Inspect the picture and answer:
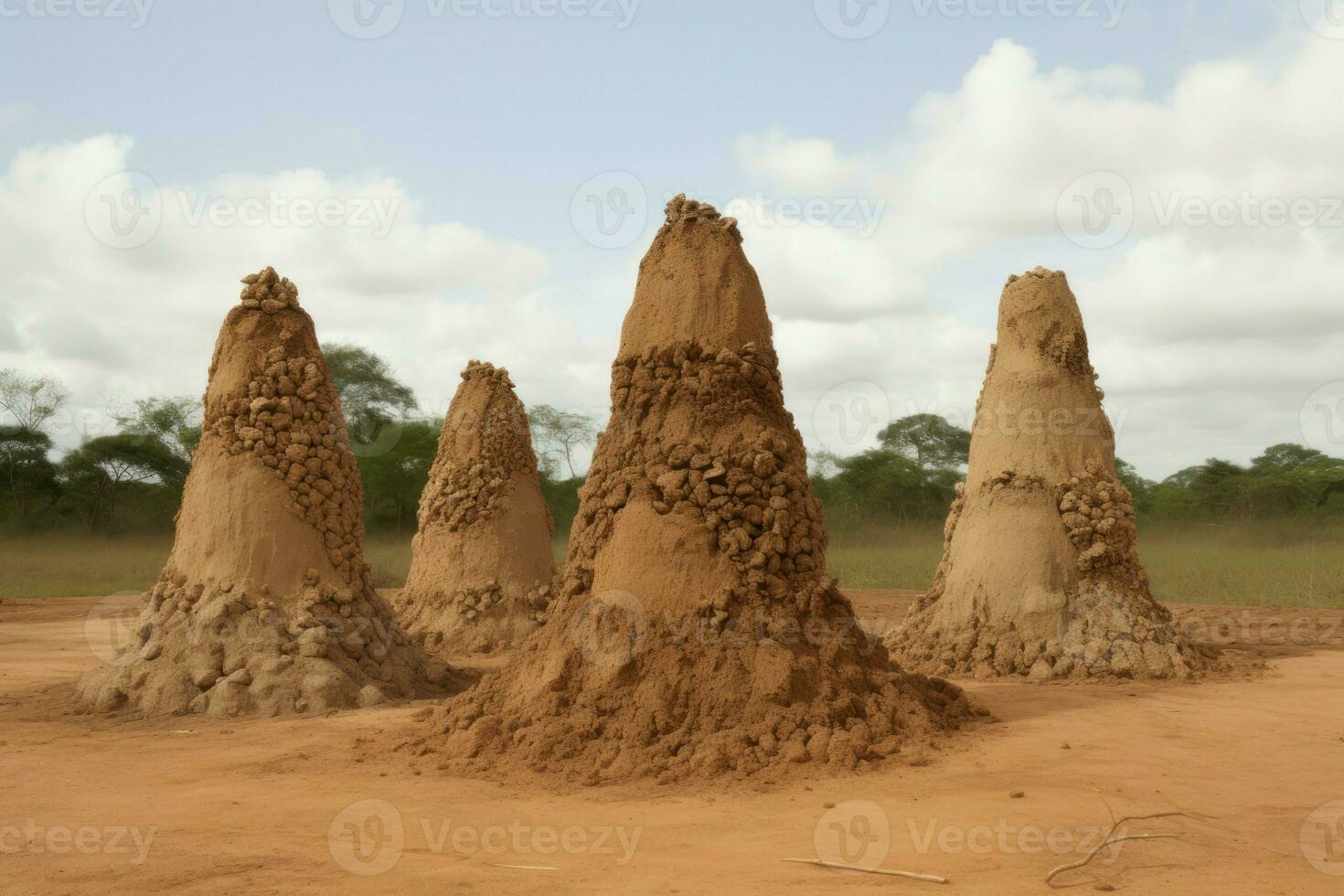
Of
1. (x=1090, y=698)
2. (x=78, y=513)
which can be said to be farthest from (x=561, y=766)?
(x=78, y=513)

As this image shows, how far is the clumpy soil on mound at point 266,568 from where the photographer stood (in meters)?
6.59

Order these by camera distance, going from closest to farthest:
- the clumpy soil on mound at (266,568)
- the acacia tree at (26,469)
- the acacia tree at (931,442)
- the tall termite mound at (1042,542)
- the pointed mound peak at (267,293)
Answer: the clumpy soil on mound at (266,568) < the pointed mound peak at (267,293) < the tall termite mound at (1042,542) < the acacia tree at (26,469) < the acacia tree at (931,442)

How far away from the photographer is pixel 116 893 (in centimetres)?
333

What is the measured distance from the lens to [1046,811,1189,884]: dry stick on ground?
137 inches

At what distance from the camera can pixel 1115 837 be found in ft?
12.5

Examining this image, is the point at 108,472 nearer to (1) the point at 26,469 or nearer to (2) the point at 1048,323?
(1) the point at 26,469

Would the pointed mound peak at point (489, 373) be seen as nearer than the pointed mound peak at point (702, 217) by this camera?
No

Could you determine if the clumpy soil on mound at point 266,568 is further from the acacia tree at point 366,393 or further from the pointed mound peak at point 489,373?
the acacia tree at point 366,393

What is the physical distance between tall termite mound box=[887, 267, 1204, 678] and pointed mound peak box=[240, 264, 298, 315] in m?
5.50

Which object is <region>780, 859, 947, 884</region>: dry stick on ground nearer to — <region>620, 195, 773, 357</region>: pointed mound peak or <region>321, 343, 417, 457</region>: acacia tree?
<region>620, 195, 773, 357</region>: pointed mound peak

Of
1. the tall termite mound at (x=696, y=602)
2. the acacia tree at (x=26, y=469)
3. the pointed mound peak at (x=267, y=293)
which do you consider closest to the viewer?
the tall termite mound at (x=696, y=602)

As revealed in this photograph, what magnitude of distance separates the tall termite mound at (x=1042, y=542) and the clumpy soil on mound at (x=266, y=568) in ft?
13.5

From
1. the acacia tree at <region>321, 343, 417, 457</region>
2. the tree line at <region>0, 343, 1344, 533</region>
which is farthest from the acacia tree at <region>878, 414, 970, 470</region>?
the acacia tree at <region>321, 343, 417, 457</region>

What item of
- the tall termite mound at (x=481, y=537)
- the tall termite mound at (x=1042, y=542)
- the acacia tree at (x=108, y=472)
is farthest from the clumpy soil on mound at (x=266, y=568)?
the acacia tree at (x=108, y=472)
